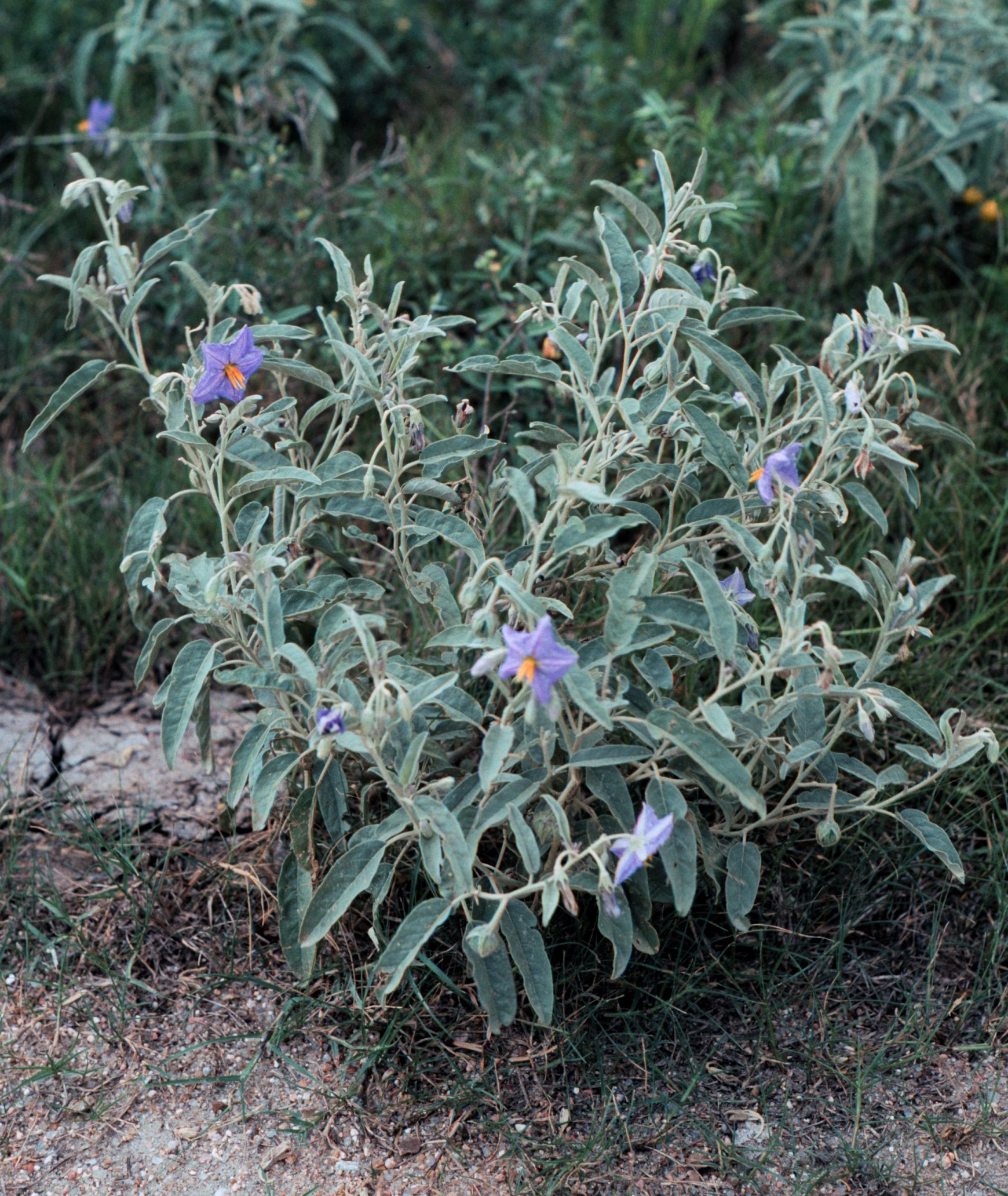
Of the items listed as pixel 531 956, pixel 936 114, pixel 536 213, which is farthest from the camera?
pixel 536 213

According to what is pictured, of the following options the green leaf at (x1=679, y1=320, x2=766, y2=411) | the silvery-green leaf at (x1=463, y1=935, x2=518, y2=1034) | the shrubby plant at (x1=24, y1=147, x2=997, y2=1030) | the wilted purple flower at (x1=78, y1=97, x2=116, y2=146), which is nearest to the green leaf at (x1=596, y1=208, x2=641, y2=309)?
the shrubby plant at (x1=24, y1=147, x2=997, y2=1030)

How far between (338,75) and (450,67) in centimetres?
39

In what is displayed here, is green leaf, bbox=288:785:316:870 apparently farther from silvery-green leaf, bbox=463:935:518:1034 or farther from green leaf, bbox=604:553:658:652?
green leaf, bbox=604:553:658:652

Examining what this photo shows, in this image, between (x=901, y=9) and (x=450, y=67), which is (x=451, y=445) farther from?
(x=450, y=67)

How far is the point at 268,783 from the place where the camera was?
175 cm

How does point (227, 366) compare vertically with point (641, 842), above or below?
above

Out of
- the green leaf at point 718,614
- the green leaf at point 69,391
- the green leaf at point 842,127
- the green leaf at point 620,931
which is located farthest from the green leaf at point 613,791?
the green leaf at point 842,127

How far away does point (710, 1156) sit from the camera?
Result: 71.8 inches

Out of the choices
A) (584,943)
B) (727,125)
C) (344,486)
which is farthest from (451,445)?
(727,125)

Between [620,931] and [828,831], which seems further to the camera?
[828,831]

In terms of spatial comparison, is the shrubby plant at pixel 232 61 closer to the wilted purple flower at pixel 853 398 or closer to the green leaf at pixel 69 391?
the green leaf at pixel 69 391

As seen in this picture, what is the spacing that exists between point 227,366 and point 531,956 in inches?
37.8

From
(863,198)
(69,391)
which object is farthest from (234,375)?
(863,198)

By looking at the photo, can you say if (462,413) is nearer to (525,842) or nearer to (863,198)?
(525,842)
